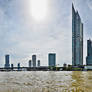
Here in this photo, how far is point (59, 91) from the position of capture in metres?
13.1

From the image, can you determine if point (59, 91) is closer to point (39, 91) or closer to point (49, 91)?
point (49, 91)

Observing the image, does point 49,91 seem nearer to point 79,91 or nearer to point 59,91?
point 59,91

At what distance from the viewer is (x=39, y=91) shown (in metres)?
13.3

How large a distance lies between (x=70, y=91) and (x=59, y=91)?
119cm

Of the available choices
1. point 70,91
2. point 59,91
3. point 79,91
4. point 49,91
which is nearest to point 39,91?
point 49,91

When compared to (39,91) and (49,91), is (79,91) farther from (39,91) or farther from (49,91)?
(39,91)

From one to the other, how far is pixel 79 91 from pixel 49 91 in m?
3.29

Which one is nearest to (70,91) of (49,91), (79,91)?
(79,91)

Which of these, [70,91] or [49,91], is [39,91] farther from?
[70,91]

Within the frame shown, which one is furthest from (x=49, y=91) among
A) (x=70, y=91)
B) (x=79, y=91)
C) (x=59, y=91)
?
(x=79, y=91)

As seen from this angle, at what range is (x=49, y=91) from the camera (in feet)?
43.5

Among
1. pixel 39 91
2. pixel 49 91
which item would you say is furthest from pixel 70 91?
pixel 39 91

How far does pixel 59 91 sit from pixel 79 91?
2201 mm

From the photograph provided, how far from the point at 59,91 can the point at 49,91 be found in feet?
3.61
